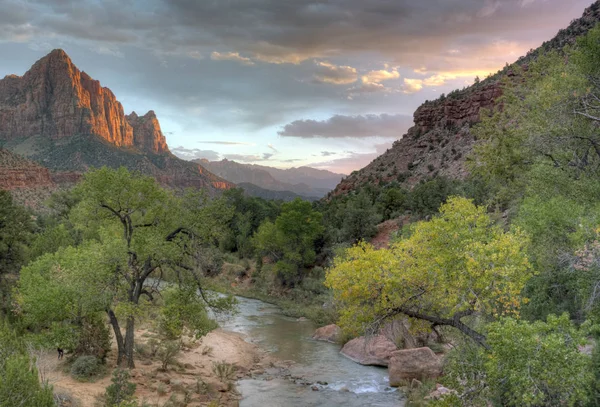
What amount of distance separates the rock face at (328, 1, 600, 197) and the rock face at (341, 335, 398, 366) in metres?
39.8

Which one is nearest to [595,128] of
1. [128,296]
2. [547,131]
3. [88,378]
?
[547,131]

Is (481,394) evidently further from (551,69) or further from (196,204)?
(551,69)

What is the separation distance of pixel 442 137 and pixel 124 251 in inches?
2899

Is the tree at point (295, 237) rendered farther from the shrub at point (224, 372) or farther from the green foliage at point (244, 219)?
the shrub at point (224, 372)

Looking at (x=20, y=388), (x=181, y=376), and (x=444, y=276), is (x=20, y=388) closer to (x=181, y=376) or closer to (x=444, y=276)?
(x=444, y=276)

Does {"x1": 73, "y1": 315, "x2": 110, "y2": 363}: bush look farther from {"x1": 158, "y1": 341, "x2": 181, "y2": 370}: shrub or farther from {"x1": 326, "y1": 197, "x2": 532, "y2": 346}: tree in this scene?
{"x1": 326, "y1": 197, "x2": 532, "y2": 346}: tree

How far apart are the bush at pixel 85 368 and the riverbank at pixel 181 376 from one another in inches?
11.6

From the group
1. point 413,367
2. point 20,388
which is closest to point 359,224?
point 413,367

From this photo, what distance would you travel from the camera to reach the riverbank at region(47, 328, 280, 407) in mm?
16984

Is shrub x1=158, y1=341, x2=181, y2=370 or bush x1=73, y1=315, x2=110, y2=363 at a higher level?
bush x1=73, y1=315, x2=110, y2=363

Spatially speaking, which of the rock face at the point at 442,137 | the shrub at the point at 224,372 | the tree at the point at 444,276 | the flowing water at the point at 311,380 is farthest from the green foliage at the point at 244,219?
the tree at the point at 444,276

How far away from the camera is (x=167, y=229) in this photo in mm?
20891

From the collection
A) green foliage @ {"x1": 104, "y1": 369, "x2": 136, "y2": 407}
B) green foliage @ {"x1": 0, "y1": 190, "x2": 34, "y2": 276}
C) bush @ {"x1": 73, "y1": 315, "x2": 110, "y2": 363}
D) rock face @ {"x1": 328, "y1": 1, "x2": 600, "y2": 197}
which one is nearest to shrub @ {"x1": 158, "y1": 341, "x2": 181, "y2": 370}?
bush @ {"x1": 73, "y1": 315, "x2": 110, "y2": 363}

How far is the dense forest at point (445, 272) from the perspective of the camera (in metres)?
10.4
